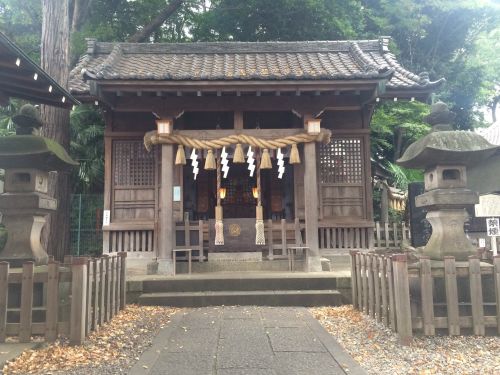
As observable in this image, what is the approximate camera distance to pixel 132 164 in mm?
10023

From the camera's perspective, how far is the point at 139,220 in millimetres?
9805

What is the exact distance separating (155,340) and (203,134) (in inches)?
198

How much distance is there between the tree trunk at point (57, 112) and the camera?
9.13 metres

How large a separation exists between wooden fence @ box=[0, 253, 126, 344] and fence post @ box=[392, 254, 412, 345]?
3.84 metres

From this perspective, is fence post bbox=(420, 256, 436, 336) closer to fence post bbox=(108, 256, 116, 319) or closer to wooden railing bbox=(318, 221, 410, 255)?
fence post bbox=(108, 256, 116, 319)

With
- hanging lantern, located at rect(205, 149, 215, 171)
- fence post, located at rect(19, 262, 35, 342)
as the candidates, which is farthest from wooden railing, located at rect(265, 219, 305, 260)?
fence post, located at rect(19, 262, 35, 342)

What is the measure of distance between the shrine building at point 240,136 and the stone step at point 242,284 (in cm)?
101

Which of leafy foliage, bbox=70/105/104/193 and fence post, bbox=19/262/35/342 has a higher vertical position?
leafy foliage, bbox=70/105/104/193

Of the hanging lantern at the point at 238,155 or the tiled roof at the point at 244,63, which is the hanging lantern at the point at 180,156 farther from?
the tiled roof at the point at 244,63

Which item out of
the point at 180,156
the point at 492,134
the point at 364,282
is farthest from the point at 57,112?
the point at 492,134

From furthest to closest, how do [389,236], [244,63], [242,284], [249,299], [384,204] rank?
[384,204] → [389,236] → [244,63] → [242,284] → [249,299]

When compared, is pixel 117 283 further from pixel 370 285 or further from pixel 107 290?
pixel 370 285

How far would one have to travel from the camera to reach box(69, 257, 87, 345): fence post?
4.70 metres

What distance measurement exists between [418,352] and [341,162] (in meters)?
6.15
